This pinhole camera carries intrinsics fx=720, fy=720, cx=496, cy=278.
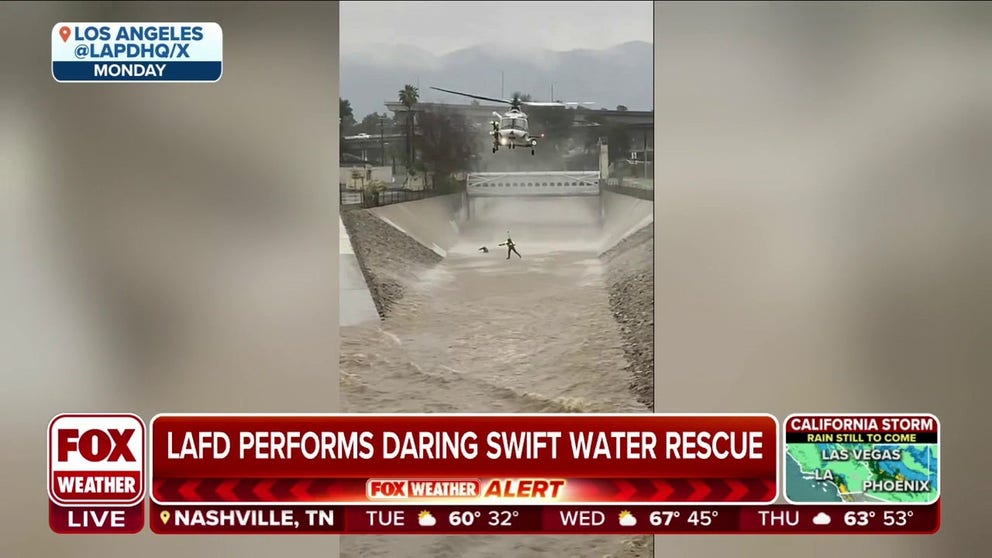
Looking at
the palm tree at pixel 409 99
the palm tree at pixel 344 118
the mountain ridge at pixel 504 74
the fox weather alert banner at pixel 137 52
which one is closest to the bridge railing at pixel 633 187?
the mountain ridge at pixel 504 74

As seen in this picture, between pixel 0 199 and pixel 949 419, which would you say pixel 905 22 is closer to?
pixel 949 419

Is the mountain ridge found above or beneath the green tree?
above

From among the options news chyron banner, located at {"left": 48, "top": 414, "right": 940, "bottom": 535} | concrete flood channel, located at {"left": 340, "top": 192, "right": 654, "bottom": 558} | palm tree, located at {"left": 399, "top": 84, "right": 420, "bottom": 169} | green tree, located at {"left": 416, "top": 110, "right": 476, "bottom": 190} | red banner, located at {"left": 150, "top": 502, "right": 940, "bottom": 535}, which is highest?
palm tree, located at {"left": 399, "top": 84, "right": 420, "bottom": 169}

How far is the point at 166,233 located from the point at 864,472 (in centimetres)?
201

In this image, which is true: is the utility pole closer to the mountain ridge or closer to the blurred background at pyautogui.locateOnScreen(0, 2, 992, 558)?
the mountain ridge

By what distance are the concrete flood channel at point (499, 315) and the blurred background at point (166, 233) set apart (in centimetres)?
12

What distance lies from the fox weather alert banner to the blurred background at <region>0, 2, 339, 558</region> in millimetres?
29

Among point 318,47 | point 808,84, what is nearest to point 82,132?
point 318,47

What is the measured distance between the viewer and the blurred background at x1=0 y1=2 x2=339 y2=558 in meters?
1.96

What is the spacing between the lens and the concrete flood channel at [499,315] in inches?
77.2

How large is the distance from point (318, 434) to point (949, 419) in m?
1.71

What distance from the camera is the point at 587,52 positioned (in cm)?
195

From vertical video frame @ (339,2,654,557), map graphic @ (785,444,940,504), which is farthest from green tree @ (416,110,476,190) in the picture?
map graphic @ (785,444,940,504)

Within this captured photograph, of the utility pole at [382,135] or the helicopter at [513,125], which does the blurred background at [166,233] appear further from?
the helicopter at [513,125]
